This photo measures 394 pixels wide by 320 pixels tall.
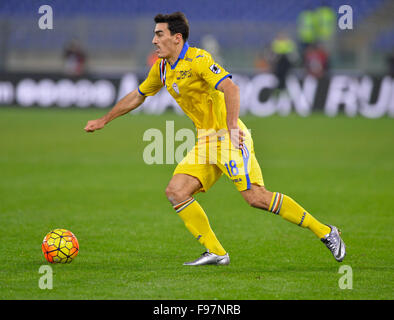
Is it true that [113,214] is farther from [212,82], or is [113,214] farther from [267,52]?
[267,52]

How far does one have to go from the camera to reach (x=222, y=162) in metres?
6.20

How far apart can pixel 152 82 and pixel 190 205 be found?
124 centimetres

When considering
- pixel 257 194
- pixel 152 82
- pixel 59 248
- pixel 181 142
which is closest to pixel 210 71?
pixel 152 82

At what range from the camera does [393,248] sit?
282 inches

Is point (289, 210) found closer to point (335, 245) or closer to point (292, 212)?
point (292, 212)

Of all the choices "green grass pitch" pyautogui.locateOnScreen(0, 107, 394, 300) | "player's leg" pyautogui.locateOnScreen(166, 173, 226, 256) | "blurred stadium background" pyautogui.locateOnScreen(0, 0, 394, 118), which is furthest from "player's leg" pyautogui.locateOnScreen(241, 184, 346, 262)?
"blurred stadium background" pyautogui.locateOnScreen(0, 0, 394, 118)

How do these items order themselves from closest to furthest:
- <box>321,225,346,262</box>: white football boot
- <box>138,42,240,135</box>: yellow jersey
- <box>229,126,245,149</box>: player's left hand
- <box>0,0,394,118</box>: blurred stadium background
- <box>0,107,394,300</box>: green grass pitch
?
<box>0,107,394,300</box>: green grass pitch → <box>229,126,245,149</box>: player's left hand → <box>138,42,240,135</box>: yellow jersey → <box>321,225,346,262</box>: white football boot → <box>0,0,394,118</box>: blurred stadium background

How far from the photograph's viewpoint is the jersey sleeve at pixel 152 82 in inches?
259

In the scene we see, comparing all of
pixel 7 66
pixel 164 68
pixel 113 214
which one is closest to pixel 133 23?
pixel 7 66

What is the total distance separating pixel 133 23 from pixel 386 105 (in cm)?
1039

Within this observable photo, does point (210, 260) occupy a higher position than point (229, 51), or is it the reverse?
point (229, 51)

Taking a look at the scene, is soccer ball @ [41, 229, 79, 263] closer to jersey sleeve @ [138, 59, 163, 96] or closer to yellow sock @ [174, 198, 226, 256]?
yellow sock @ [174, 198, 226, 256]

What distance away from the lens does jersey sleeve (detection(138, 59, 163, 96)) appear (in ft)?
21.5
